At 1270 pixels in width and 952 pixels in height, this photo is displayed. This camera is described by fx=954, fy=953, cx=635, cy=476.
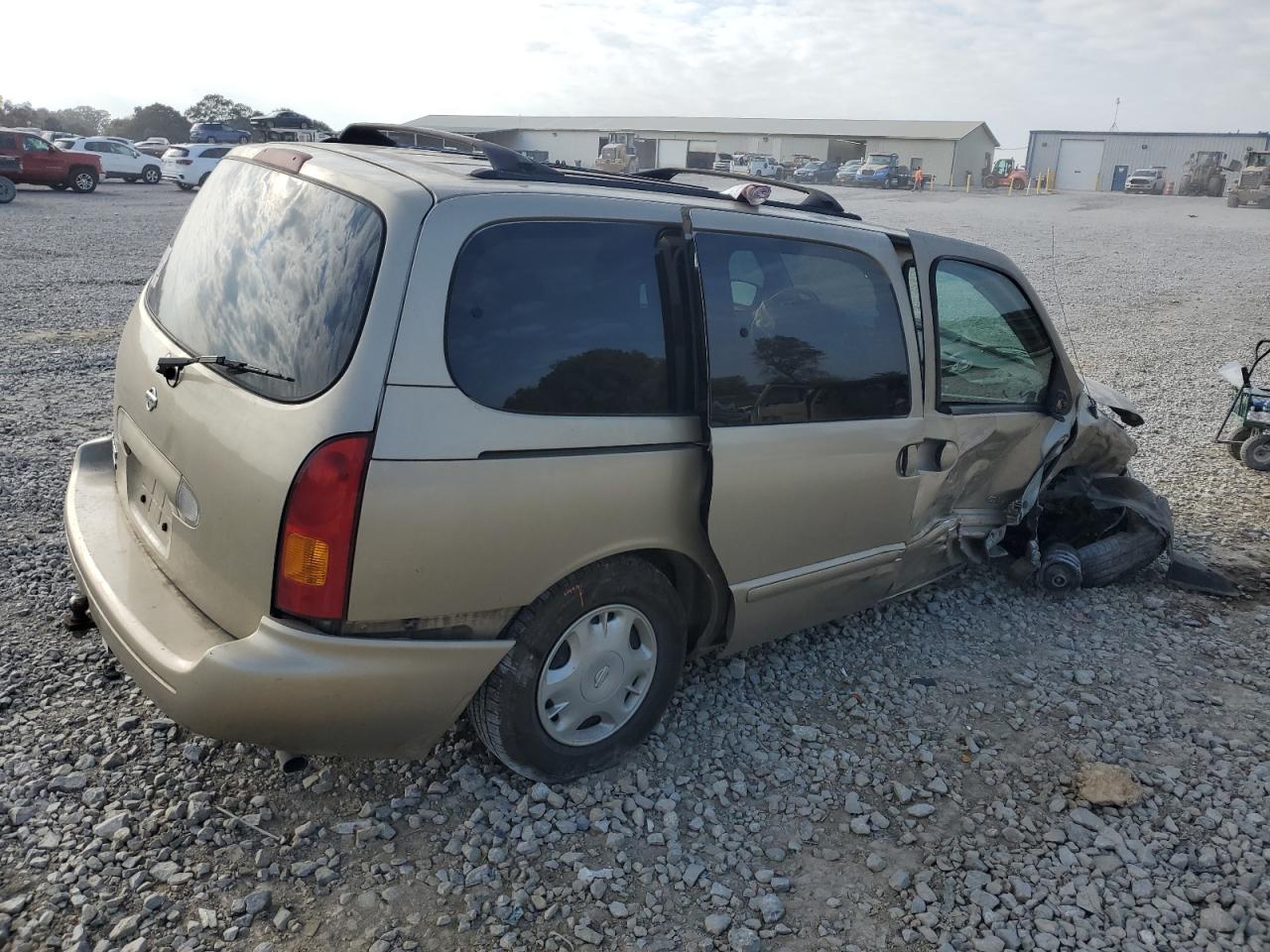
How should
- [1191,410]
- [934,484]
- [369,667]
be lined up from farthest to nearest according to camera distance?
[1191,410] < [934,484] < [369,667]

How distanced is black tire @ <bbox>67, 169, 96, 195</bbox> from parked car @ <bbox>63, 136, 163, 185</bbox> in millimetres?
4638

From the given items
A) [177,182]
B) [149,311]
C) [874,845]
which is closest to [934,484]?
[874,845]

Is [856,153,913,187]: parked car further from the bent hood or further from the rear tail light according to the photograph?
the rear tail light

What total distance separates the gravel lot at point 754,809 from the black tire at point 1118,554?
0.11 meters

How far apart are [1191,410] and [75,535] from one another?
8.96 m

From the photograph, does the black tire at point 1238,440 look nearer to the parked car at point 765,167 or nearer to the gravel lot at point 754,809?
the gravel lot at point 754,809

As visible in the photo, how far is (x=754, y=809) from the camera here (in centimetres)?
309

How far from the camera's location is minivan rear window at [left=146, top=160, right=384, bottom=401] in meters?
2.51

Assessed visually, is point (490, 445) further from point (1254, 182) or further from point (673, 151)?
point (673, 151)

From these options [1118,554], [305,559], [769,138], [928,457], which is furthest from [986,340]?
[769,138]

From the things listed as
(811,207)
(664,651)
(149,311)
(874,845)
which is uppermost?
(811,207)

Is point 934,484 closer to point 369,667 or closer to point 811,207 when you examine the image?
point 811,207

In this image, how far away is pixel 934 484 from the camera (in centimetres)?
393

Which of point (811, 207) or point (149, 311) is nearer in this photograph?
point (149, 311)
